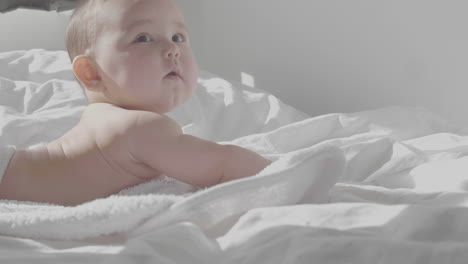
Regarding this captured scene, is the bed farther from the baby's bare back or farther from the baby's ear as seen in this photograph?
the baby's ear

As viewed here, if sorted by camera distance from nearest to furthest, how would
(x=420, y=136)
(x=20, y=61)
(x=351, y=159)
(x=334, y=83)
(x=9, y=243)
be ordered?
(x=9, y=243), (x=351, y=159), (x=420, y=136), (x=20, y=61), (x=334, y=83)

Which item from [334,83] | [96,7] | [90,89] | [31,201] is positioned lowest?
[334,83]

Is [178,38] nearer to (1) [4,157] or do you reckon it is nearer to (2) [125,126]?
(2) [125,126]

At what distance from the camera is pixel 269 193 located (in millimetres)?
874

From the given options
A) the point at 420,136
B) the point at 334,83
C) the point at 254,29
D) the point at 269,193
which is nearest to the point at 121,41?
the point at 269,193

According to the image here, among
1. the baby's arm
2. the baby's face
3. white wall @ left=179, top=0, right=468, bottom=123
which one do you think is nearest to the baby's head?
the baby's face

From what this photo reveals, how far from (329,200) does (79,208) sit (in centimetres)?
35

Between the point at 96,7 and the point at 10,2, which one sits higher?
the point at 96,7

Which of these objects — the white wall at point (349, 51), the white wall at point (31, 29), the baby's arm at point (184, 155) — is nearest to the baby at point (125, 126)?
the baby's arm at point (184, 155)

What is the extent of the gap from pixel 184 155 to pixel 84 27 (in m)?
0.33

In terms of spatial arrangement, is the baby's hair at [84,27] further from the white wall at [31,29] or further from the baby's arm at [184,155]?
the white wall at [31,29]

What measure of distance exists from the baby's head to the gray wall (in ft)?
3.43

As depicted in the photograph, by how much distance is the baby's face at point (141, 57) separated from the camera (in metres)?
1.13

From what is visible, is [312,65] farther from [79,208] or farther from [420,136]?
[79,208]
